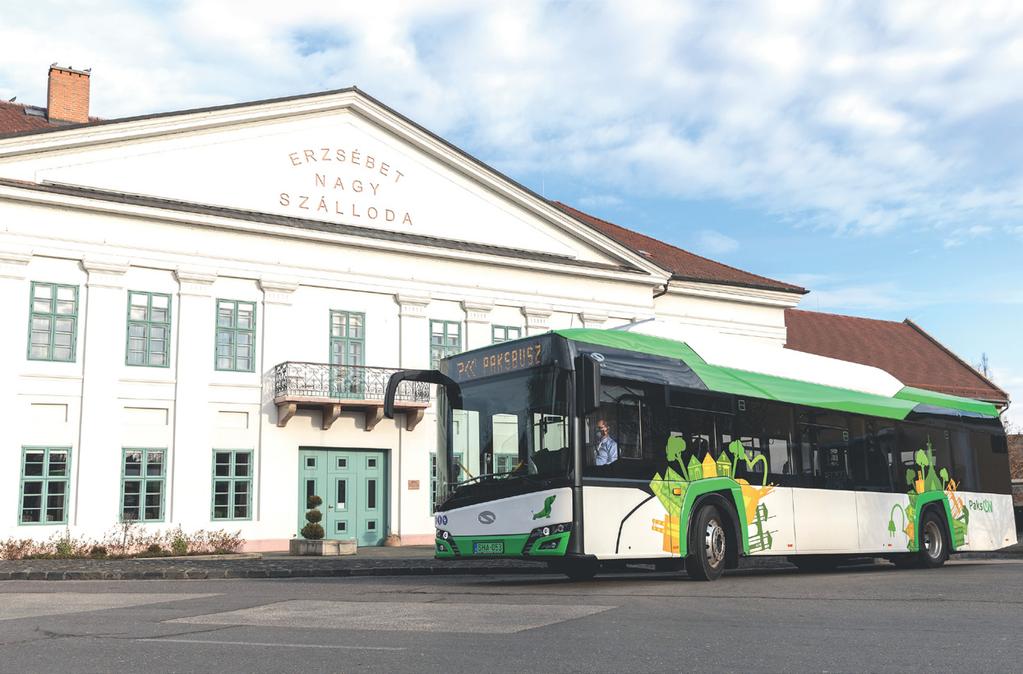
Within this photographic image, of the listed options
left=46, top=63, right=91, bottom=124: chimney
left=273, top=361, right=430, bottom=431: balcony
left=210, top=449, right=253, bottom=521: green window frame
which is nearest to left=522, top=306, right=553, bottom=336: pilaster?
left=273, top=361, right=430, bottom=431: balcony

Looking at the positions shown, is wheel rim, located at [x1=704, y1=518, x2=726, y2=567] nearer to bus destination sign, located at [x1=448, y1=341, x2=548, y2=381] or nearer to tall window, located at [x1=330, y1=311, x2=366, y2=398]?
bus destination sign, located at [x1=448, y1=341, x2=548, y2=381]

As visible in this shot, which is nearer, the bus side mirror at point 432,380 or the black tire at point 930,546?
the bus side mirror at point 432,380

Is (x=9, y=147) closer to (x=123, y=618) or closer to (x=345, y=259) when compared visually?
(x=345, y=259)

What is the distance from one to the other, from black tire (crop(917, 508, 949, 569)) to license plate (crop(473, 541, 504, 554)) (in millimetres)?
9030

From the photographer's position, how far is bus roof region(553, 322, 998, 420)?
14.8 meters

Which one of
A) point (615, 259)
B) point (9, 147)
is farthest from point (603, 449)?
point (615, 259)

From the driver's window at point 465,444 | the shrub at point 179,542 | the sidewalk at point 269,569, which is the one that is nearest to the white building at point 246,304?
the shrub at point 179,542

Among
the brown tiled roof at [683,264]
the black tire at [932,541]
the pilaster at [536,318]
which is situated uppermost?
the brown tiled roof at [683,264]

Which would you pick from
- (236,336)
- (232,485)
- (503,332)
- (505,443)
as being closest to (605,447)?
(505,443)

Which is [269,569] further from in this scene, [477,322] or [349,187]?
[477,322]

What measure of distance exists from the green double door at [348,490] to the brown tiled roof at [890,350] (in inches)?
868

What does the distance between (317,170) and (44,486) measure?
1103cm

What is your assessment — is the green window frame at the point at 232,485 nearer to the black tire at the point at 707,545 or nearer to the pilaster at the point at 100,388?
the pilaster at the point at 100,388

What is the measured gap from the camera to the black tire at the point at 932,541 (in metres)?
18.9
